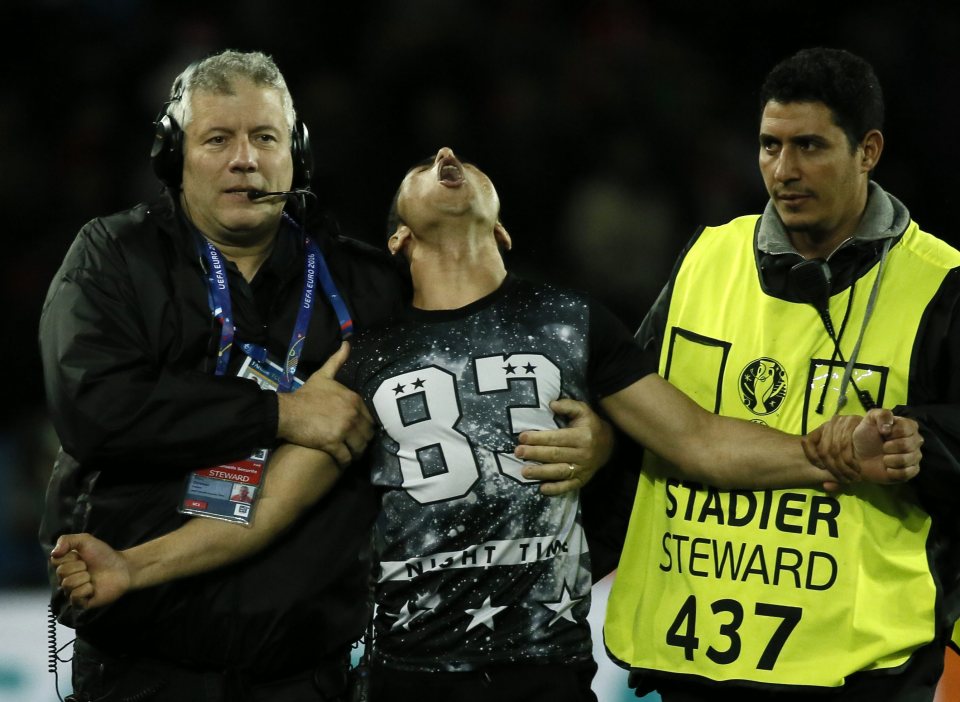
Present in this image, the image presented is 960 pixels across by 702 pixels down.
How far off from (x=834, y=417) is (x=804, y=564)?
29 cm

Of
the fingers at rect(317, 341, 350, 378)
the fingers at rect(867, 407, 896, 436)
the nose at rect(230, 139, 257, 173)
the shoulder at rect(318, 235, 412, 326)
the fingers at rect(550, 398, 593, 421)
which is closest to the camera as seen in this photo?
the fingers at rect(867, 407, 896, 436)

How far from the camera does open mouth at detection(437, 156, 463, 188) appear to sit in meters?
2.92

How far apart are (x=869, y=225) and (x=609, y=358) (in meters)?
0.60

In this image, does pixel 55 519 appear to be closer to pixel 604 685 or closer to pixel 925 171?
pixel 604 685

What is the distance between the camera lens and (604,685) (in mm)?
4109

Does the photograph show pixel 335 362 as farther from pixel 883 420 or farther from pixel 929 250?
pixel 929 250

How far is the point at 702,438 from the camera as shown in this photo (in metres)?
2.84

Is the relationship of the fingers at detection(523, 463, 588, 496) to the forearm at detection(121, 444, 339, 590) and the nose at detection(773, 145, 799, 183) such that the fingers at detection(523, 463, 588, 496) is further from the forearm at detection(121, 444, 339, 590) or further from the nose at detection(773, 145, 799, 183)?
the nose at detection(773, 145, 799, 183)

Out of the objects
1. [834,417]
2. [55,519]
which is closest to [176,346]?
[55,519]

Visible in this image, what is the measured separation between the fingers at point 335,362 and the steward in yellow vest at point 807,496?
26.0 inches

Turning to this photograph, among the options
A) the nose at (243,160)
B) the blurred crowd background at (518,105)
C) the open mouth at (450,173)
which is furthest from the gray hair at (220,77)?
the blurred crowd background at (518,105)

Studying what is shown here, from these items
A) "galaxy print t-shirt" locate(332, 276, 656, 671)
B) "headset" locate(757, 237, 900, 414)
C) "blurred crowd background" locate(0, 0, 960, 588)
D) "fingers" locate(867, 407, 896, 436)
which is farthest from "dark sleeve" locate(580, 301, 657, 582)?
"blurred crowd background" locate(0, 0, 960, 588)

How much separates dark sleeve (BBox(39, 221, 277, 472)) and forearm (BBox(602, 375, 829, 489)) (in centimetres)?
70

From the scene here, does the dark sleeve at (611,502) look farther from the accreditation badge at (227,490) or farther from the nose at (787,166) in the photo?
the accreditation badge at (227,490)
